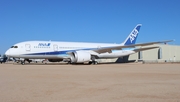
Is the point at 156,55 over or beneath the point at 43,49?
beneath

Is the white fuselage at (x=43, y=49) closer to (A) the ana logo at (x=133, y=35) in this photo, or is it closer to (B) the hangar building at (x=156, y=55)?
(A) the ana logo at (x=133, y=35)

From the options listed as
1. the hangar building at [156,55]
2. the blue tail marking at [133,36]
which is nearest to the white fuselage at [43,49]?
the blue tail marking at [133,36]

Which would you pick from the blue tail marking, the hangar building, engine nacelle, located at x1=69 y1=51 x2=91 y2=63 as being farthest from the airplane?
the hangar building

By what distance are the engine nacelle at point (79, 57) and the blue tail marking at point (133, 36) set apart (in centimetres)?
1036

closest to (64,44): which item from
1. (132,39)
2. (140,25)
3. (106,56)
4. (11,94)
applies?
(106,56)

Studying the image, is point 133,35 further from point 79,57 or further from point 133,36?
point 79,57

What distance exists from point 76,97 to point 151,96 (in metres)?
2.13

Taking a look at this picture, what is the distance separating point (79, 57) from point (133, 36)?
1335 centimetres

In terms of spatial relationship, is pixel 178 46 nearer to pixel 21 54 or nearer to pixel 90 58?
pixel 90 58

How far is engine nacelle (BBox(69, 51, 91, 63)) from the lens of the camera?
87.2ft

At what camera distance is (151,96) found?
5996 millimetres

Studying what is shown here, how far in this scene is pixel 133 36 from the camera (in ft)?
119

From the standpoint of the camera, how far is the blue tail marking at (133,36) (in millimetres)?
35662

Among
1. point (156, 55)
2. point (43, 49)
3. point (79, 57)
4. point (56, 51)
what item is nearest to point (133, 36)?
point (79, 57)
